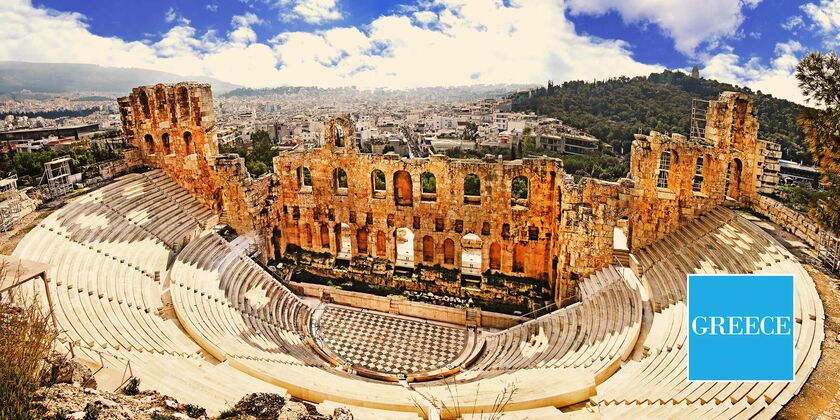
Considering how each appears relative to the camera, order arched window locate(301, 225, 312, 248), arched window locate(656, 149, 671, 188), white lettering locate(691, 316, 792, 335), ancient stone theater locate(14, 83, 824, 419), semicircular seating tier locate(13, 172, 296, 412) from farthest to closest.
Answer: arched window locate(301, 225, 312, 248)
arched window locate(656, 149, 671, 188)
ancient stone theater locate(14, 83, 824, 419)
semicircular seating tier locate(13, 172, 296, 412)
white lettering locate(691, 316, 792, 335)

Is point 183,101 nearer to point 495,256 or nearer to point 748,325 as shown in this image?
point 495,256

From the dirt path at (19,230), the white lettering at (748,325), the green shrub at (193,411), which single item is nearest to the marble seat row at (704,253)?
the white lettering at (748,325)

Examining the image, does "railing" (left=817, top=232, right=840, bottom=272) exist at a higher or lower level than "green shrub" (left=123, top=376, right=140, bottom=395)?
higher

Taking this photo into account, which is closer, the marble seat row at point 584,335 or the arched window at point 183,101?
the marble seat row at point 584,335

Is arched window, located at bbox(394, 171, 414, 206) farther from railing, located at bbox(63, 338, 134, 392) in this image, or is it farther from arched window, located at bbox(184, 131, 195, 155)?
railing, located at bbox(63, 338, 134, 392)

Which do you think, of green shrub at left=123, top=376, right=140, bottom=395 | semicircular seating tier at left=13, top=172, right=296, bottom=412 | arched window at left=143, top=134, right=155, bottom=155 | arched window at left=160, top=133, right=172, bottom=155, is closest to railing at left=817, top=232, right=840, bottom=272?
semicircular seating tier at left=13, top=172, right=296, bottom=412

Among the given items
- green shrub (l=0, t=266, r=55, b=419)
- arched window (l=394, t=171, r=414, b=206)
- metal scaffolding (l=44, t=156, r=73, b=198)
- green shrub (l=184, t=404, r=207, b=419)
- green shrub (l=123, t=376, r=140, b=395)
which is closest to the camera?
green shrub (l=0, t=266, r=55, b=419)

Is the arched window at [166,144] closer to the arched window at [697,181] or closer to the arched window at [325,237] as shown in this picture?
the arched window at [325,237]

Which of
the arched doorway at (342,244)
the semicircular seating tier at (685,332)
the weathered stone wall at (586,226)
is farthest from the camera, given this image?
the arched doorway at (342,244)
